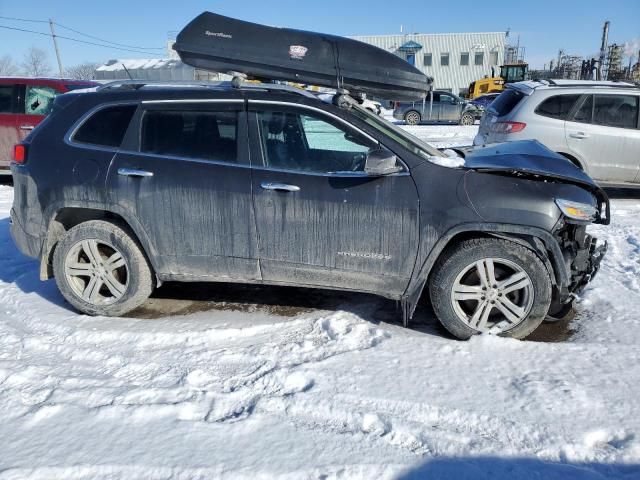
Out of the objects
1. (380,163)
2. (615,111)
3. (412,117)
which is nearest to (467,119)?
(412,117)

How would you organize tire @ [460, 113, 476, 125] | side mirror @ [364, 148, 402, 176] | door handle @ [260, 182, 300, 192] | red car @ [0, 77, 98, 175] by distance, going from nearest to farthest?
side mirror @ [364, 148, 402, 176], door handle @ [260, 182, 300, 192], red car @ [0, 77, 98, 175], tire @ [460, 113, 476, 125]

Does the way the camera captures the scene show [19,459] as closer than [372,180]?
Yes

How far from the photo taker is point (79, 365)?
328cm

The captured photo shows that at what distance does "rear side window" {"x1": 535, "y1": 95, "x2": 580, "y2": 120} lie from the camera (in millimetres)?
7418

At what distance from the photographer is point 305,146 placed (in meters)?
3.77

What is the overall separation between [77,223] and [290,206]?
1879mm

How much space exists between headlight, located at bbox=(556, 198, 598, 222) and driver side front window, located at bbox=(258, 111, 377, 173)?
1.31 metres

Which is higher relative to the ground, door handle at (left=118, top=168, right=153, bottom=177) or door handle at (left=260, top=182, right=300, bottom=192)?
door handle at (left=118, top=168, right=153, bottom=177)

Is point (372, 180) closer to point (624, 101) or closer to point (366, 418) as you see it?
point (366, 418)

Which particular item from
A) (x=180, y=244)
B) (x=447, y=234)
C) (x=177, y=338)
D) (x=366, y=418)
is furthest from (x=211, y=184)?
(x=366, y=418)

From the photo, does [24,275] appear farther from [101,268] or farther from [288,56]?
[288,56]

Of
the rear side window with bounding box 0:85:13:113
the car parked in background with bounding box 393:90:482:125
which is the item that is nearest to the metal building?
the car parked in background with bounding box 393:90:482:125

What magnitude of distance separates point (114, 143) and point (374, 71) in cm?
205

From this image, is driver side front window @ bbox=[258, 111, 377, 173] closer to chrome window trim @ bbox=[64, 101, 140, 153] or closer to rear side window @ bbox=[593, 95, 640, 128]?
chrome window trim @ bbox=[64, 101, 140, 153]
